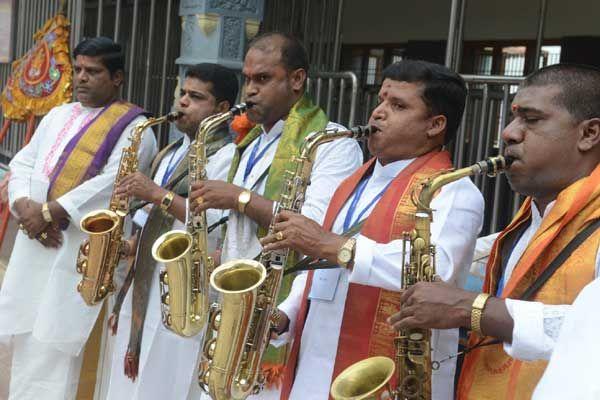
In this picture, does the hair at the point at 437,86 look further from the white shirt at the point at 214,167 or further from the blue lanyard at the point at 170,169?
the blue lanyard at the point at 170,169

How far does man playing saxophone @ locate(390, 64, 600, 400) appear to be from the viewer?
214cm

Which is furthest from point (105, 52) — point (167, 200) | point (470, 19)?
point (470, 19)

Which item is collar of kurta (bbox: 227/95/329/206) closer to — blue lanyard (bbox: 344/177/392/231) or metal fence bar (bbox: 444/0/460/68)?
blue lanyard (bbox: 344/177/392/231)

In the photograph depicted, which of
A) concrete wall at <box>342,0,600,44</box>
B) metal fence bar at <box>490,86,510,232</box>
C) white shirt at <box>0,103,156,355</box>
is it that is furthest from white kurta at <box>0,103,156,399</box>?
concrete wall at <box>342,0,600,44</box>

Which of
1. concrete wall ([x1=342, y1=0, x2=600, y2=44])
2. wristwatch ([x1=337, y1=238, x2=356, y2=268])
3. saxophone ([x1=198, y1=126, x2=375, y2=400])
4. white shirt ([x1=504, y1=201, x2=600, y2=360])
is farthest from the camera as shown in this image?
concrete wall ([x1=342, y1=0, x2=600, y2=44])

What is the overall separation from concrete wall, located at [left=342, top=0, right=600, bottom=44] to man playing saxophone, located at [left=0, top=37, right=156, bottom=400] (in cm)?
334

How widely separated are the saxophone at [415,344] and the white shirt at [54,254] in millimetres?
2318

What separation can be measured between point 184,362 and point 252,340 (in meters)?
1.10

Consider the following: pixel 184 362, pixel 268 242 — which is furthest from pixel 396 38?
pixel 268 242

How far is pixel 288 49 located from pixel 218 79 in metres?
0.60

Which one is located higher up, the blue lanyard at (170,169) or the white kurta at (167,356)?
the blue lanyard at (170,169)

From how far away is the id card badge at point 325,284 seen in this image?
289 cm

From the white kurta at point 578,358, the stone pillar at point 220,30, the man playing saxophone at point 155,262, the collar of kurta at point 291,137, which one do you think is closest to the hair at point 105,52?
the stone pillar at point 220,30

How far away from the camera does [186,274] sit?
352cm
